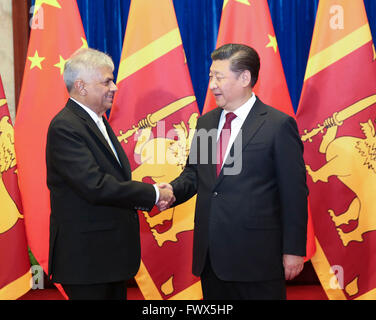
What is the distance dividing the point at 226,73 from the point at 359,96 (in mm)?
1123

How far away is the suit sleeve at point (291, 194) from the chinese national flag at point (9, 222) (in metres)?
1.77

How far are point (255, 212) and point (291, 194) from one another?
0.54 ft

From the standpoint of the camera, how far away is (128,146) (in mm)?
2895

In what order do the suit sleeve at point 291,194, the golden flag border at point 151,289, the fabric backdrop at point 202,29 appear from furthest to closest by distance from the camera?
1. the fabric backdrop at point 202,29
2. the golden flag border at point 151,289
3. the suit sleeve at point 291,194

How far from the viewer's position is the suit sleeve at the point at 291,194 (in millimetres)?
1896

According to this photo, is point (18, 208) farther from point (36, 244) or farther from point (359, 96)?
point (359, 96)

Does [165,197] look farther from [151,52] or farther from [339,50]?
[339,50]

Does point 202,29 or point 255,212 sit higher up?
point 202,29

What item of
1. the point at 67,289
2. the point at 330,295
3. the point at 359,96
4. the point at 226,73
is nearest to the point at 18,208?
the point at 67,289

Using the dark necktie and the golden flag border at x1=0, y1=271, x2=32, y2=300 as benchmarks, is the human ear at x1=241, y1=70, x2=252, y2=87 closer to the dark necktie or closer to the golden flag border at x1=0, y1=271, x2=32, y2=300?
the dark necktie

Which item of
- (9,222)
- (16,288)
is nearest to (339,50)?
(9,222)

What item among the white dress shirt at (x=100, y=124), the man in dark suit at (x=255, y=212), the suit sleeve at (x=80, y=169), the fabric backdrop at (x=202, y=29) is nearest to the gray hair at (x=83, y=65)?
the white dress shirt at (x=100, y=124)

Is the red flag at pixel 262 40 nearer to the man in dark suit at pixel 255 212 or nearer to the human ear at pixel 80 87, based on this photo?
the man in dark suit at pixel 255 212

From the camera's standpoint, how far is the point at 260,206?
6.30ft
